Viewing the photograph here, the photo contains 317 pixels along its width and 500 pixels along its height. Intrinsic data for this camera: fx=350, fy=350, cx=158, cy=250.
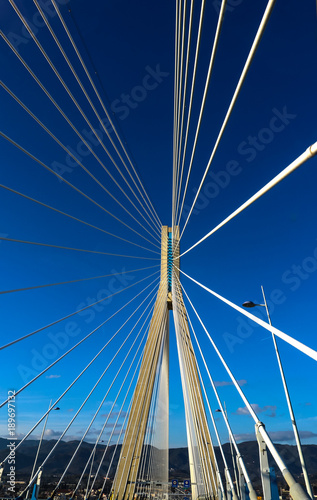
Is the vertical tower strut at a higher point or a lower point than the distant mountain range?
lower

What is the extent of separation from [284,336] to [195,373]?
10.1 metres

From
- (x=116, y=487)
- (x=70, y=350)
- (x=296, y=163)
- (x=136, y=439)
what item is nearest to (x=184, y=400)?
(x=136, y=439)

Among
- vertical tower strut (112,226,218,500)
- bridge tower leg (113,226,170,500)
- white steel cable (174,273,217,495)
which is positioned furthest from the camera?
bridge tower leg (113,226,170,500)

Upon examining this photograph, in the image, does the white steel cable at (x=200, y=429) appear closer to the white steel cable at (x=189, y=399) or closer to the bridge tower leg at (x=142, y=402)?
the white steel cable at (x=189, y=399)

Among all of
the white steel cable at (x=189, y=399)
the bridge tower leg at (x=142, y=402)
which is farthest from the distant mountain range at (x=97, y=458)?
the white steel cable at (x=189, y=399)

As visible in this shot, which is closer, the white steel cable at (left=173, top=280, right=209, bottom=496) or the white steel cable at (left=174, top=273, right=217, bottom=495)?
the white steel cable at (left=174, top=273, right=217, bottom=495)

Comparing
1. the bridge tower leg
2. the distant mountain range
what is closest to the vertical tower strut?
the bridge tower leg

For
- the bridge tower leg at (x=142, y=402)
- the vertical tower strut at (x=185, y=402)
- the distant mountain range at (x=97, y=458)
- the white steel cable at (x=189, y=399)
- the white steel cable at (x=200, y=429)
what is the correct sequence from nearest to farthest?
the white steel cable at (x=200, y=429) < the vertical tower strut at (x=185, y=402) < the white steel cable at (x=189, y=399) < the bridge tower leg at (x=142, y=402) < the distant mountain range at (x=97, y=458)

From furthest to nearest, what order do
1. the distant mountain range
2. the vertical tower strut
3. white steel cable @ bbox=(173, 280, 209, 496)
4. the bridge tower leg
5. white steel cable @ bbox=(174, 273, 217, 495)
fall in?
the distant mountain range, the bridge tower leg, white steel cable @ bbox=(173, 280, 209, 496), the vertical tower strut, white steel cable @ bbox=(174, 273, 217, 495)

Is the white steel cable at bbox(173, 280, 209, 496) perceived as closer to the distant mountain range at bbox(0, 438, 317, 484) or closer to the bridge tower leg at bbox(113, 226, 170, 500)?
the bridge tower leg at bbox(113, 226, 170, 500)

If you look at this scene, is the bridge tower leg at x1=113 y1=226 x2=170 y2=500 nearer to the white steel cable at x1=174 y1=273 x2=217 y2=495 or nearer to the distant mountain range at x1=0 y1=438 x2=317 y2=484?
the white steel cable at x1=174 y1=273 x2=217 y2=495

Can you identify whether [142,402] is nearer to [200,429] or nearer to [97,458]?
[200,429]

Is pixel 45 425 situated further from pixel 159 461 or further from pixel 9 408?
pixel 9 408

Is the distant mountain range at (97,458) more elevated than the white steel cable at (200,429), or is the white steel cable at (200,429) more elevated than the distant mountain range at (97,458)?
the distant mountain range at (97,458)
